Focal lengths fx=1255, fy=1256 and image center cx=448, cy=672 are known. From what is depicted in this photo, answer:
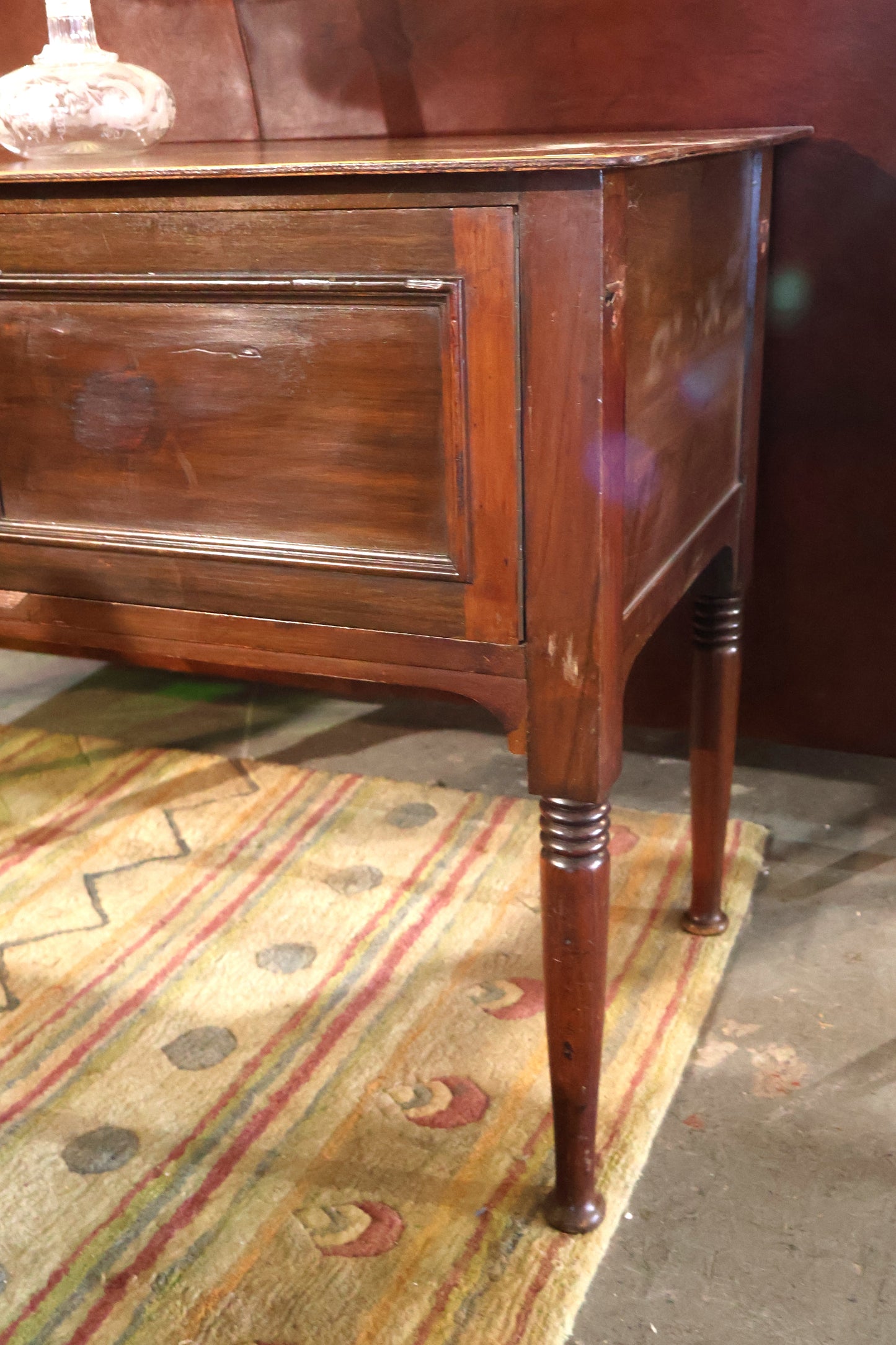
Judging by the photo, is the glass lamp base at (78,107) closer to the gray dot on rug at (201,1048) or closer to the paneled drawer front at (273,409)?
the paneled drawer front at (273,409)

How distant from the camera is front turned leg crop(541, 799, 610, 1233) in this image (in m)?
0.90

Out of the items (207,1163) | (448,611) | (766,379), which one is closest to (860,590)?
(766,379)

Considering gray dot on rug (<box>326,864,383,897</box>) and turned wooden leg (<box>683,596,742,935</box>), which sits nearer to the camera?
turned wooden leg (<box>683,596,742,935</box>)

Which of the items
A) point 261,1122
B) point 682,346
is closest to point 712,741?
point 682,346

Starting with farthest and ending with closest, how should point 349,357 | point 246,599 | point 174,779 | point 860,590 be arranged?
point 174,779
point 860,590
point 246,599
point 349,357

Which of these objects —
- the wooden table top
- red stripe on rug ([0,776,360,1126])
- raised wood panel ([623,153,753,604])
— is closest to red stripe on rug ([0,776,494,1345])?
red stripe on rug ([0,776,360,1126])

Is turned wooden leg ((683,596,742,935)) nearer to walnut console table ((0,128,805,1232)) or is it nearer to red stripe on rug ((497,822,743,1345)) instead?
red stripe on rug ((497,822,743,1345))

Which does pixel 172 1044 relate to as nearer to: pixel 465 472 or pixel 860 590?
pixel 465 472

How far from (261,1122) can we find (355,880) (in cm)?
42

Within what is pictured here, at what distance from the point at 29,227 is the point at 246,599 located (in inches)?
12.2

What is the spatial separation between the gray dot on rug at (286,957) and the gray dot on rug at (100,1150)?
0.26 meters

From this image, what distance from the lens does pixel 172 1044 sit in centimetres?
123

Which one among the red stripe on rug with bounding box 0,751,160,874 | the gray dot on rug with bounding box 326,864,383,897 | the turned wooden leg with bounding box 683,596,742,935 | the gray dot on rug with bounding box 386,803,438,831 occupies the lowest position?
the red stripe on rug with bounding box 0,751,160,874

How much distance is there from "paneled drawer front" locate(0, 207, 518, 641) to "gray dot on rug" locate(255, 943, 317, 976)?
1.69 ft
